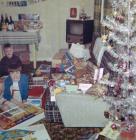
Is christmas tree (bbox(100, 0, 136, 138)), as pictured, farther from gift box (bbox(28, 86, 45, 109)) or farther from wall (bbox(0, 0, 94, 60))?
wall (bbox(0, 0, 94, 60))

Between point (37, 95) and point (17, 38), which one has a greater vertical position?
point (17, 38)

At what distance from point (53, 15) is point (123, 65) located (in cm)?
371

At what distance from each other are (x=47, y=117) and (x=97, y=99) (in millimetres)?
543

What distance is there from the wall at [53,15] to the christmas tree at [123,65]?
341cm

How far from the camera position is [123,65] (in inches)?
84.0

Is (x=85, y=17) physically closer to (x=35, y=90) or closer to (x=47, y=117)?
(x=35, y=90)

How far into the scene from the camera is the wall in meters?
5.59

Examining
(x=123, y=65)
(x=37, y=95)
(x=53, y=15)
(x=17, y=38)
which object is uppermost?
(x=53, y=15)

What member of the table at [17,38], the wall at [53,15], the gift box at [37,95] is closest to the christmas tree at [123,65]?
the gift box at [37,95]

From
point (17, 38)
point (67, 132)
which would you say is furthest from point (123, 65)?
point (17, 38)

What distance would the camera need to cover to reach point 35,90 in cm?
339

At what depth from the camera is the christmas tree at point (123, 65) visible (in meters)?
2.05

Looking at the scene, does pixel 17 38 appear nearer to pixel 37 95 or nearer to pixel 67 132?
pixel 37 95

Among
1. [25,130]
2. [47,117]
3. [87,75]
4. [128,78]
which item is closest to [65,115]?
[47,117]
